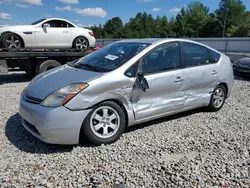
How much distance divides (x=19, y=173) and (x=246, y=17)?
78514 millimetres

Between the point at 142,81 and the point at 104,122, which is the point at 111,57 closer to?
the point at 142,81

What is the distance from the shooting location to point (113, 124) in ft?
11.2

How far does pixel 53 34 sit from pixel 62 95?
18.3 ft

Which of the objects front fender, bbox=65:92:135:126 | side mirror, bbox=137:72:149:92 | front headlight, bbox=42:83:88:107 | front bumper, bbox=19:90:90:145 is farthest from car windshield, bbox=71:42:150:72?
front bumper, bbox=19:90:90:145

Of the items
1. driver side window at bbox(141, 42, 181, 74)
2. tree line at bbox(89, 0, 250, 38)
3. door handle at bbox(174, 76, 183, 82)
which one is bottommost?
door handle at bbox(174, 76, 183, 82)

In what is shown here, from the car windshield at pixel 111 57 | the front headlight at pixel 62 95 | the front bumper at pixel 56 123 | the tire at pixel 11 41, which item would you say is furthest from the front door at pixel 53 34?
the front headlight at pixel 62 95

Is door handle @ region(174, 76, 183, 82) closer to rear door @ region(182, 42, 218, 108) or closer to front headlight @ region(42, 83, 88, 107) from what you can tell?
rear door @ region(182, 42, 218, 108)

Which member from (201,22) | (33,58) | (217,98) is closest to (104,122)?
(217,98)

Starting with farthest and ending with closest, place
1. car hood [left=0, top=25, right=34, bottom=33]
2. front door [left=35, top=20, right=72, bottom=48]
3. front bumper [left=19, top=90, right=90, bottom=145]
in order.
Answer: front door [left=35, top=20, right=72, bottom=48] < car hood [left=0, top=25, right=34, bottom=33] < front bumper [left=19, top=90, right=90, bottom=145]

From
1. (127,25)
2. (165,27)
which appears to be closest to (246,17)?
(165,27)

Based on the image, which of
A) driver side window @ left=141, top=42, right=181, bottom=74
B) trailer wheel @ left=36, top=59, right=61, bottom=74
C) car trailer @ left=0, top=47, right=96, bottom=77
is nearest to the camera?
driver side window @ left=141, top=42, right=181, bottom=74

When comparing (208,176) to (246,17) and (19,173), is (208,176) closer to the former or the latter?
(19,173)

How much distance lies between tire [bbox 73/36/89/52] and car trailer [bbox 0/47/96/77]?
0.24 meters

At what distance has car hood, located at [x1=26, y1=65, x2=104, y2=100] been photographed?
3188 millimetres
